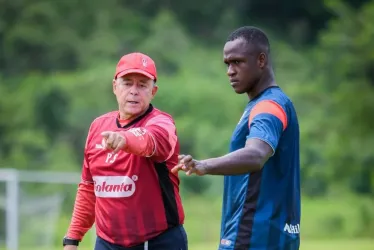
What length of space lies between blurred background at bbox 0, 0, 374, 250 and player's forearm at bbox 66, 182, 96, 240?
17.9 metres

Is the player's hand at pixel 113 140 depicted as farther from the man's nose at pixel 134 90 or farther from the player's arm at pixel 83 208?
the player's arm at pixel 83 208

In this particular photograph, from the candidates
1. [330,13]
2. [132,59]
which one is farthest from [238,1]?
[132,59]

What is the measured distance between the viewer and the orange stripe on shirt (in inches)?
192

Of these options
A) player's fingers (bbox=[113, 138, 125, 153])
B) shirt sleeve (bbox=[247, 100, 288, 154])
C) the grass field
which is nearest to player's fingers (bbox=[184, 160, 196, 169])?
shirt sleeve (bbox=[247, 100, 288, 154])

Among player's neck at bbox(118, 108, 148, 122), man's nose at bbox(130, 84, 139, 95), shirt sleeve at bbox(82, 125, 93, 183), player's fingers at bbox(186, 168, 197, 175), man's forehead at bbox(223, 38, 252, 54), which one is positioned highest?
man's forehead at bbox(223, 38, 252, 54)

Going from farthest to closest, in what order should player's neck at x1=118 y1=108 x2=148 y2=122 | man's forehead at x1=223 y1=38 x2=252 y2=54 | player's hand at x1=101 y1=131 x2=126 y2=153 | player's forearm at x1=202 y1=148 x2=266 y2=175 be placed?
player's neck at x1=118 y1=108 x2=148 y2=122 < man's forehead at x1=223 y1=38 x2=252 y2=54 < player's hand at x1=101 y1=131 x2=126 y2=153 < player's forearm at x1=202 y1=148 x2=266 y2=175

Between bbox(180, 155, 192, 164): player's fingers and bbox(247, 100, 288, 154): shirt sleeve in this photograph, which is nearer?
bbox(180, 155, 192, 164): player's fingers

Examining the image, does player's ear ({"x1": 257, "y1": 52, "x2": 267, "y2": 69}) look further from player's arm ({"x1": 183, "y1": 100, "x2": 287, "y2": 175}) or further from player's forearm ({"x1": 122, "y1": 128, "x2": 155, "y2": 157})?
player's forearm ({"x1": 122, "y1": 128, "x2": 155, "y2": 157})

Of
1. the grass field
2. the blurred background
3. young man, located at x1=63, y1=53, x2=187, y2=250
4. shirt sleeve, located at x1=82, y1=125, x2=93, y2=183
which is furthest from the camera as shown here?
the blurred background

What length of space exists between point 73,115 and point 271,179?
28.6 metres

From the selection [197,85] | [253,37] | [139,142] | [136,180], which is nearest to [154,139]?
[139,142]

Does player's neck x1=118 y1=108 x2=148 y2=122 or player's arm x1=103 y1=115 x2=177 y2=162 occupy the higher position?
player's neck x1=118 y1=108 x2=148 y2=122

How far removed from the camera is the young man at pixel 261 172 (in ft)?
16.4

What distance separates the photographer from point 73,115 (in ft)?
109
